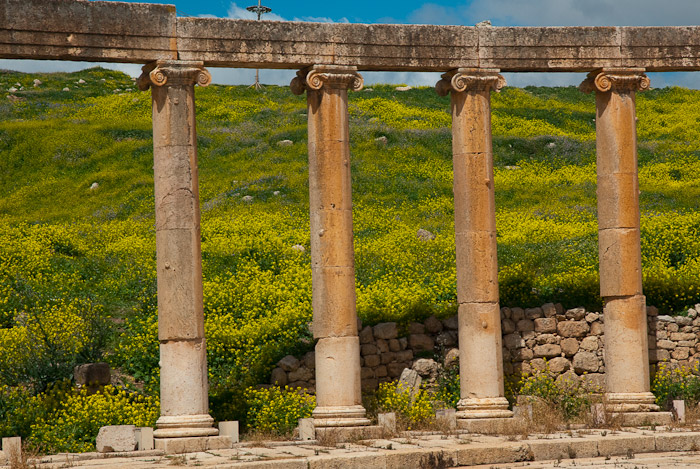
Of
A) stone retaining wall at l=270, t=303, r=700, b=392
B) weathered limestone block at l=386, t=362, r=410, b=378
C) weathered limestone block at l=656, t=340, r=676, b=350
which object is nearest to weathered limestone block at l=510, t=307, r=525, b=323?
stone retaining wall at l=270, t=303, r=700, b=392

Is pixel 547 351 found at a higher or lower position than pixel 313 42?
lower

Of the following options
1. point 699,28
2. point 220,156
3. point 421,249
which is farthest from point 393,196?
point 699,28

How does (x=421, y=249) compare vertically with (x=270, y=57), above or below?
below

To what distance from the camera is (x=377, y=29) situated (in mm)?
20828

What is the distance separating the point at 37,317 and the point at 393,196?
681 inches

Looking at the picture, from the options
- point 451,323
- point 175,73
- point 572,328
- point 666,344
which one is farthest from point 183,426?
point 666,344

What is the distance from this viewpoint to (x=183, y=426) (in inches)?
725

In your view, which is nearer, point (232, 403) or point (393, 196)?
point (232, 403)

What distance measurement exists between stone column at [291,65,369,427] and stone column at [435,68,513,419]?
2557 millimetres

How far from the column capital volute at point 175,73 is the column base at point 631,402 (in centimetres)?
1152

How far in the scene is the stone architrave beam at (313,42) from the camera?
61.1ft

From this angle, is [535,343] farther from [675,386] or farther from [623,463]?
[623,463]

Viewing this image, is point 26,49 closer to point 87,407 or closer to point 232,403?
point 87,407

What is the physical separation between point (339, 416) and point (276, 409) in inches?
75.2
